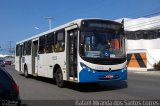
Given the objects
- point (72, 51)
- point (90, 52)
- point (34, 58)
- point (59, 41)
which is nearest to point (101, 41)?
point (90, 52)

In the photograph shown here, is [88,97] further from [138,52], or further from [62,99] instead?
[138,52]

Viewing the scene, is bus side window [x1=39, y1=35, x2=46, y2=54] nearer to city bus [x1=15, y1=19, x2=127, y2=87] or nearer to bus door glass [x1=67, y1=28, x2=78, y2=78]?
city bus [x1=15, y1=19, x2=127, y2=87]

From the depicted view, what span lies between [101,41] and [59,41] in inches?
125

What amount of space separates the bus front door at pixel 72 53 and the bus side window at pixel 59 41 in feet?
2.03

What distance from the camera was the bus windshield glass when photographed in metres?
15.5

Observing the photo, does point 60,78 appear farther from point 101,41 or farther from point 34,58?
point 34,58

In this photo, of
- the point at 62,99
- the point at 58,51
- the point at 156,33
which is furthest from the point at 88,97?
the point at 156,33

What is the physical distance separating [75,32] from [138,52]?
2726 centimetres

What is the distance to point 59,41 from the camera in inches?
715

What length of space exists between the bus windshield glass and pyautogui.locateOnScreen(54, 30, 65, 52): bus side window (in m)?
2.22

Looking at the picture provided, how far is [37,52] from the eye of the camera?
23156mm

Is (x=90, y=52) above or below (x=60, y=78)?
above

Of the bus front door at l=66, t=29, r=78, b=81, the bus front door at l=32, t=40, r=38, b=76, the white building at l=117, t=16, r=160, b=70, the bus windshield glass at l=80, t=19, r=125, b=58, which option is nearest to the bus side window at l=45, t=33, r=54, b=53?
the bus front door at l=66, t=29, r=78, b=81

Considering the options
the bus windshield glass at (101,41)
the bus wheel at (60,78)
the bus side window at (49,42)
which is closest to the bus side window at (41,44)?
the bus side window at (49,42)
